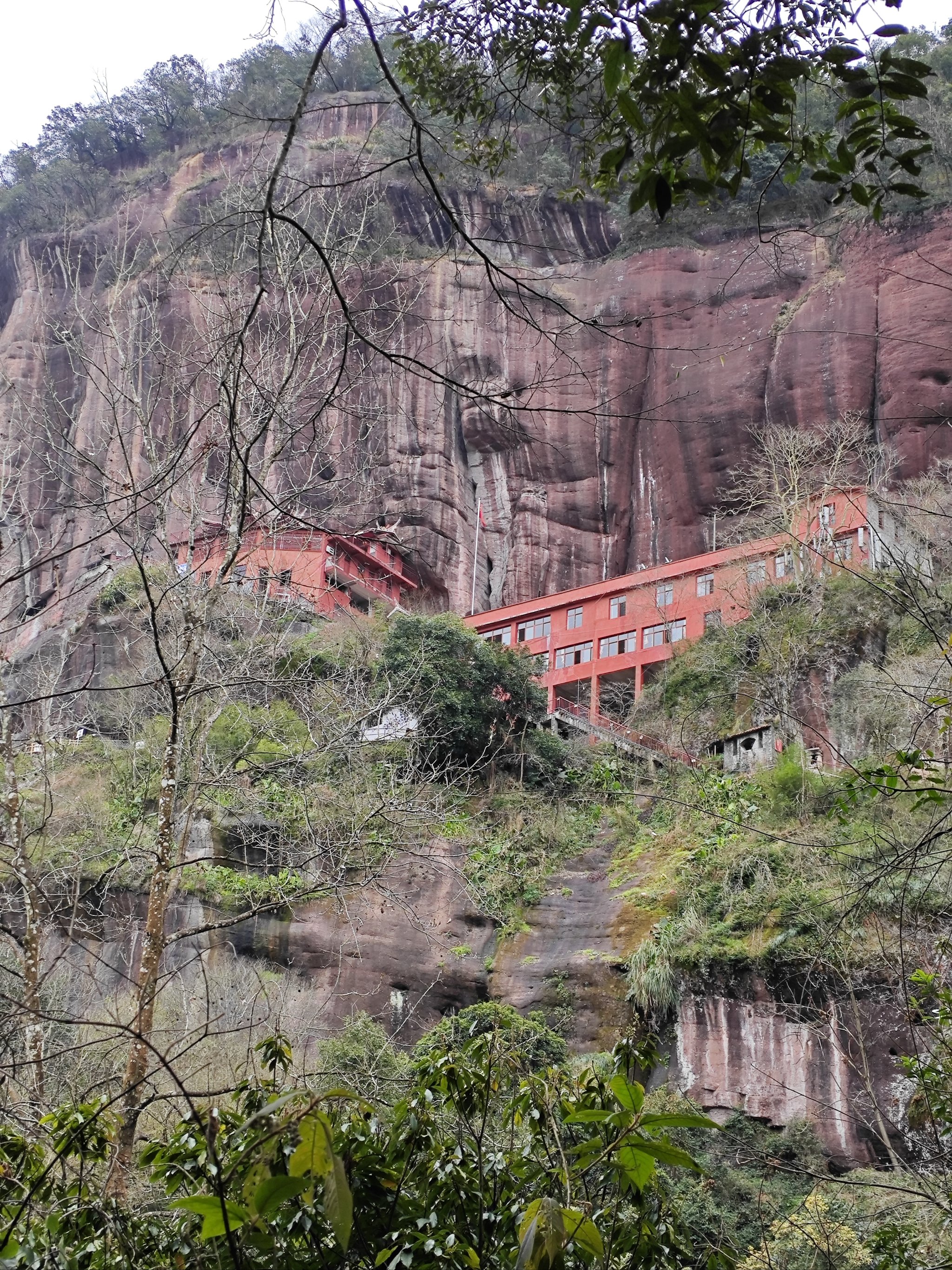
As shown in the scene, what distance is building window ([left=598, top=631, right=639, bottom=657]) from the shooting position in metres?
28.6

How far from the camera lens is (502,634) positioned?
3103 cm

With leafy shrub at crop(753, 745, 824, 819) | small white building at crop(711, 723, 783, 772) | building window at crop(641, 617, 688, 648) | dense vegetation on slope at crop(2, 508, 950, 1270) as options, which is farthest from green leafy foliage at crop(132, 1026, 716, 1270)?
building window at crop(641, 617, 688, 648)

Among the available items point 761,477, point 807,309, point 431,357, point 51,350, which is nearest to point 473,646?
point 761,477

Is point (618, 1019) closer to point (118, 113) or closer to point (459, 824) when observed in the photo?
point (459, 824)

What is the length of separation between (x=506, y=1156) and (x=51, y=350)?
4036cm

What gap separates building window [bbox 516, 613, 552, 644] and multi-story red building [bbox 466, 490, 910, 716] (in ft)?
0.08

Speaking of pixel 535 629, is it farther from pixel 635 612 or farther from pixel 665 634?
pixel 665 634

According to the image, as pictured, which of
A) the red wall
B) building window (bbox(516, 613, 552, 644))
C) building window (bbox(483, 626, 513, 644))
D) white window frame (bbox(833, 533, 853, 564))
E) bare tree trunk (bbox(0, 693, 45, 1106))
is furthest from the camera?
building window (bbox(483, 626, 513, 644))

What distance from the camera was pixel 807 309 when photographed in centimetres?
3269

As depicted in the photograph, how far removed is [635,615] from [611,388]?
806 centimetres

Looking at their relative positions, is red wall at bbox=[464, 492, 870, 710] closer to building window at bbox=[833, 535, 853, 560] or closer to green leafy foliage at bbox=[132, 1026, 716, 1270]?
building window at bbox=[833, 535, 853, 560]

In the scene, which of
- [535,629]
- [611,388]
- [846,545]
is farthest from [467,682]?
[611,388]

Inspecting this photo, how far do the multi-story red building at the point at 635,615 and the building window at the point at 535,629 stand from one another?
23mm

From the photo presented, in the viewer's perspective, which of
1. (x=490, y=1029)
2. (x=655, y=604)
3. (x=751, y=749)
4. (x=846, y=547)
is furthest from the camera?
(x=655, y=604)
